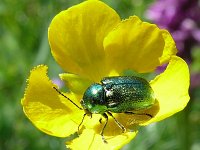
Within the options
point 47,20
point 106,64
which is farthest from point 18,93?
point 106,64

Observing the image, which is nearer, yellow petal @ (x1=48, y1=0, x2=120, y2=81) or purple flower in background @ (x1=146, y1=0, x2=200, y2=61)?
yellow petal @ (x1=48, y1=0, x2=120, y2=81)

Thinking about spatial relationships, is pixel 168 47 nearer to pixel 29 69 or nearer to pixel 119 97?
pixel 119 97

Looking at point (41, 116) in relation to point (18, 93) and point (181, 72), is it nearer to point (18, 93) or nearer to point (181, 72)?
point (181, 72)

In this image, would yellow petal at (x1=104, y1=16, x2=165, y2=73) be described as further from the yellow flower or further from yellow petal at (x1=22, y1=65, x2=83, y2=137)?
yellow petal at (x1=22, y1=65, x2=83, y2=137)

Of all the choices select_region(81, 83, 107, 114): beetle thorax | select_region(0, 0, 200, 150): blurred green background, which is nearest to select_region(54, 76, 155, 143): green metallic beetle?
select_region(81, 83, 107, 114): beetle thorax

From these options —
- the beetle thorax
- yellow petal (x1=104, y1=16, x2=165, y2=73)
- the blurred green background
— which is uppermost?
yellow petal (x1=104, y1=16, x2=165, y2=73)

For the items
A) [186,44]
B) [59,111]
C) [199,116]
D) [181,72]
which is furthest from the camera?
[199,116]

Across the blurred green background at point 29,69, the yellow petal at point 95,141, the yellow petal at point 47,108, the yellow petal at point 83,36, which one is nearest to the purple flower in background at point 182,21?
the blurred green background at point 29,69
